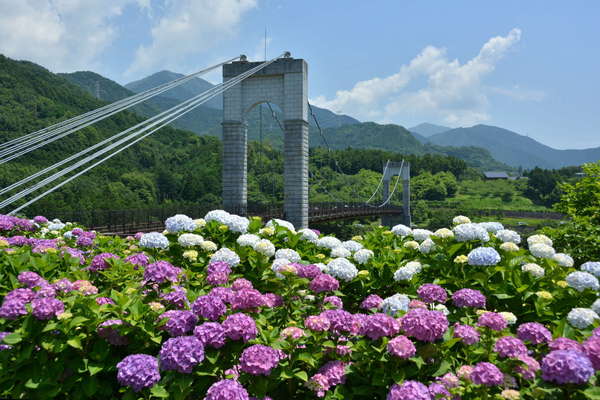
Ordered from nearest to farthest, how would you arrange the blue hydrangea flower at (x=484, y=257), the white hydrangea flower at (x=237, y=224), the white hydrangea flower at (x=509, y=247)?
the blue hydrangea flower at (x=484, y=257) → the white hydrangea flower at (x=509, y=247) → the white hydrangea flower at (x=237, y=224)

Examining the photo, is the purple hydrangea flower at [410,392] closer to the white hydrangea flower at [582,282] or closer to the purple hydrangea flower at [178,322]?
the purple hydrangea flower at [178,322]

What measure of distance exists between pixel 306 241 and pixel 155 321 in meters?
2.05

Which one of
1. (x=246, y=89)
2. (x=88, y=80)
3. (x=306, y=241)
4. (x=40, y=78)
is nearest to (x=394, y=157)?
(x=40, y=78)

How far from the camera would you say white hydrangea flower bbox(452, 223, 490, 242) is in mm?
3605

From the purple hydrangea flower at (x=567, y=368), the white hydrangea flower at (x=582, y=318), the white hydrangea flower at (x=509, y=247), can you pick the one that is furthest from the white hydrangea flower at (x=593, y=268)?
the purple hydrangea flower at (x=567, y=368)

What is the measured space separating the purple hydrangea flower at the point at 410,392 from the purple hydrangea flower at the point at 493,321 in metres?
0.55

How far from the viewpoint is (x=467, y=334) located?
227 centimetres

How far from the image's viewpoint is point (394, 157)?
9494 cm

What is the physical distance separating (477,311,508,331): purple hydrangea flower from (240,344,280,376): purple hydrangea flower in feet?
3.49

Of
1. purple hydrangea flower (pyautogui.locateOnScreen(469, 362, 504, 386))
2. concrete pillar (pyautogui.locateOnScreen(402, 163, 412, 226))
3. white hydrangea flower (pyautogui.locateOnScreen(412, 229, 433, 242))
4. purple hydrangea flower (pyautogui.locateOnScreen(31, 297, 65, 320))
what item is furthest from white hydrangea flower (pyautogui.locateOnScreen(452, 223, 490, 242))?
concrete pillar (pyautogui.locateOnScreen(402, 163, 412, 226))

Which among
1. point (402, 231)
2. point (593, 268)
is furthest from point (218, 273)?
point (593, 268)

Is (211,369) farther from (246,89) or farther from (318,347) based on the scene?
(246,89)

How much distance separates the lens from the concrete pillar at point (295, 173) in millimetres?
20484

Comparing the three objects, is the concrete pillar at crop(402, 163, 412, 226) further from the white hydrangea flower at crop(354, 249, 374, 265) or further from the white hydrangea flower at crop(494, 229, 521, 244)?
the white hydrangea flower at crop(354, 249, 374, 265)
